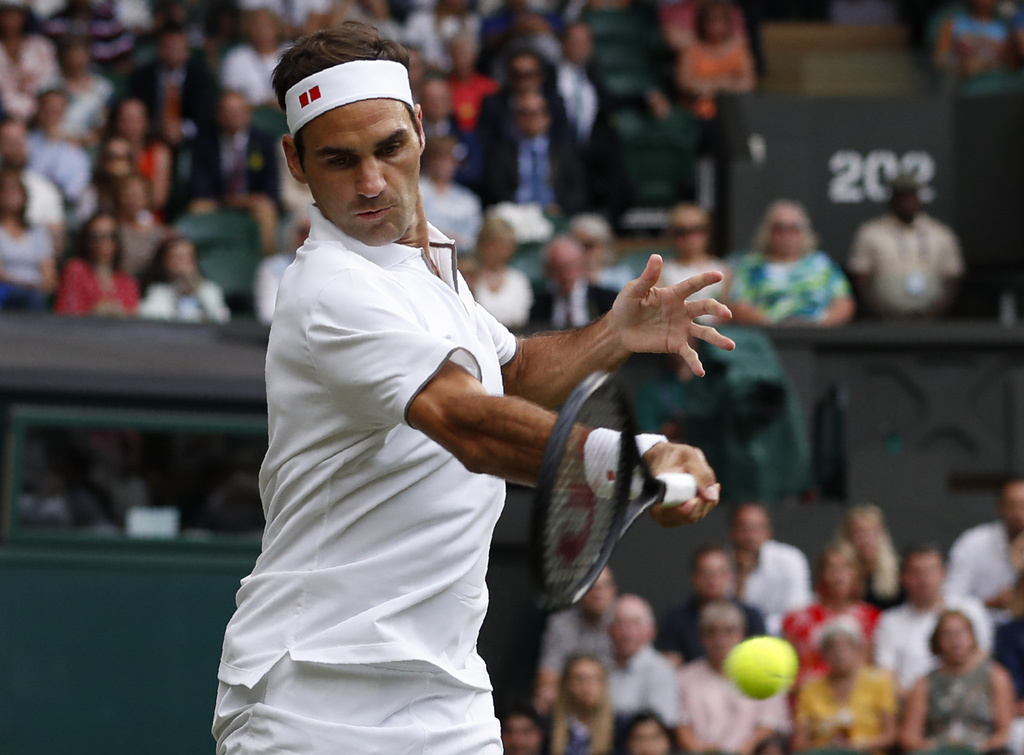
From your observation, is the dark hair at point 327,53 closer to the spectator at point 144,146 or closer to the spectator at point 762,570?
the spectator at point 762,570

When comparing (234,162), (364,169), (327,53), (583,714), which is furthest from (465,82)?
(364,169)

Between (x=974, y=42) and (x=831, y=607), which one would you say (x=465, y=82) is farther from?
(x=831, y=607)

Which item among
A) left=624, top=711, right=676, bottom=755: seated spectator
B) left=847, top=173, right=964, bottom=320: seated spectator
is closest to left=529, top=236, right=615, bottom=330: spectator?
left=847, top=173, right=964, bottom=320: seated spectator

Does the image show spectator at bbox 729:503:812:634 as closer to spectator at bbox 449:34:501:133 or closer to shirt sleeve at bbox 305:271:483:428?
spectator at bbox 449:34:501:133

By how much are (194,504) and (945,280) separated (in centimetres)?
496

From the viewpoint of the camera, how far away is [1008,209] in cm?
1135

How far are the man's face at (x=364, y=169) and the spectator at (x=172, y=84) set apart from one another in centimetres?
855

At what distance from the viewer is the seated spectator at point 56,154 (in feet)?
34.7

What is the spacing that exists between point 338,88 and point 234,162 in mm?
7978

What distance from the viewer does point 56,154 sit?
34.8 feet

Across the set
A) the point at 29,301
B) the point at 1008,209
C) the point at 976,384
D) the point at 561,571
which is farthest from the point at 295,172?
the point at 1008,209

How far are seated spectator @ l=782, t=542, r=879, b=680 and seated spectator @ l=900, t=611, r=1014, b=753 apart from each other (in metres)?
0.45

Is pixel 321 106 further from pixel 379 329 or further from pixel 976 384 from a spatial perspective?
pixel 976 384

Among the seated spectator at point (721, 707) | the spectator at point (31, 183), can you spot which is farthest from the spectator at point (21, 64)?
the seated spectator at point (721, 707)
